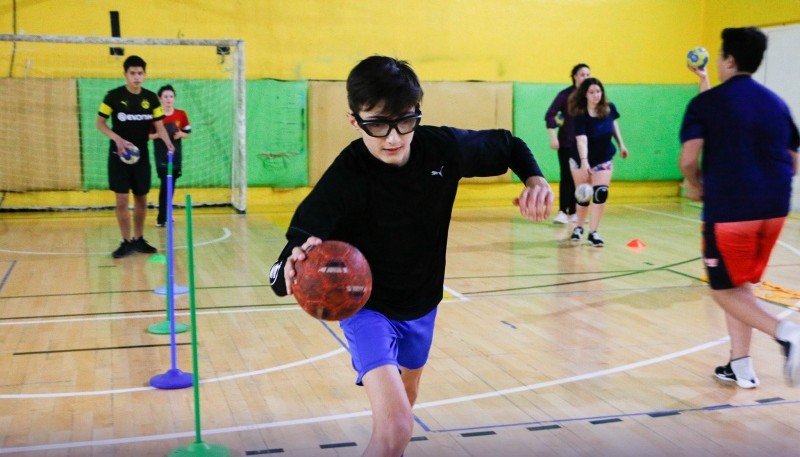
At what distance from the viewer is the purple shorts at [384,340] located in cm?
334

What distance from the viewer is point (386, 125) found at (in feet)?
10.9

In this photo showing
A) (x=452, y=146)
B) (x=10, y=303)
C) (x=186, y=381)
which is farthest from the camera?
(x=10, y=303)

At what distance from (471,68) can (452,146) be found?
12.2 m

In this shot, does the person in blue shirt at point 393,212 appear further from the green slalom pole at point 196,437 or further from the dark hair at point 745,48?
the dark hair at point 745,48

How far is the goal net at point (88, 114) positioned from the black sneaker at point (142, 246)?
345 centimetres

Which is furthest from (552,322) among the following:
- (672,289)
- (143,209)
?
(143,209)

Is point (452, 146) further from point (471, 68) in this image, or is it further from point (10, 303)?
point (471, 68)

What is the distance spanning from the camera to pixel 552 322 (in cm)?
732

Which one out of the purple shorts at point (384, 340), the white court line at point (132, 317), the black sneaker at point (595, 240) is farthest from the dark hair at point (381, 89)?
the black sneaker at point (595, 240)

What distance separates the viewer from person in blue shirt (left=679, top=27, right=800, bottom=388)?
5004mm

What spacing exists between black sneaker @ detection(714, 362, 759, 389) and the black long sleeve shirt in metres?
2.73

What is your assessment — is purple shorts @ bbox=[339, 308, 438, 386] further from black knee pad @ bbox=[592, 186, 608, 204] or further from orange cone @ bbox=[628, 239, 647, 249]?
orange cone @ bbox=[628, 239, 647, 249]

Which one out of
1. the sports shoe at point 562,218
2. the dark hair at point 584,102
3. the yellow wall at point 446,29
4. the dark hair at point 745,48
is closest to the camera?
the dark hair at point 745,48

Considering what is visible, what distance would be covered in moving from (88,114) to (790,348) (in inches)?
443
